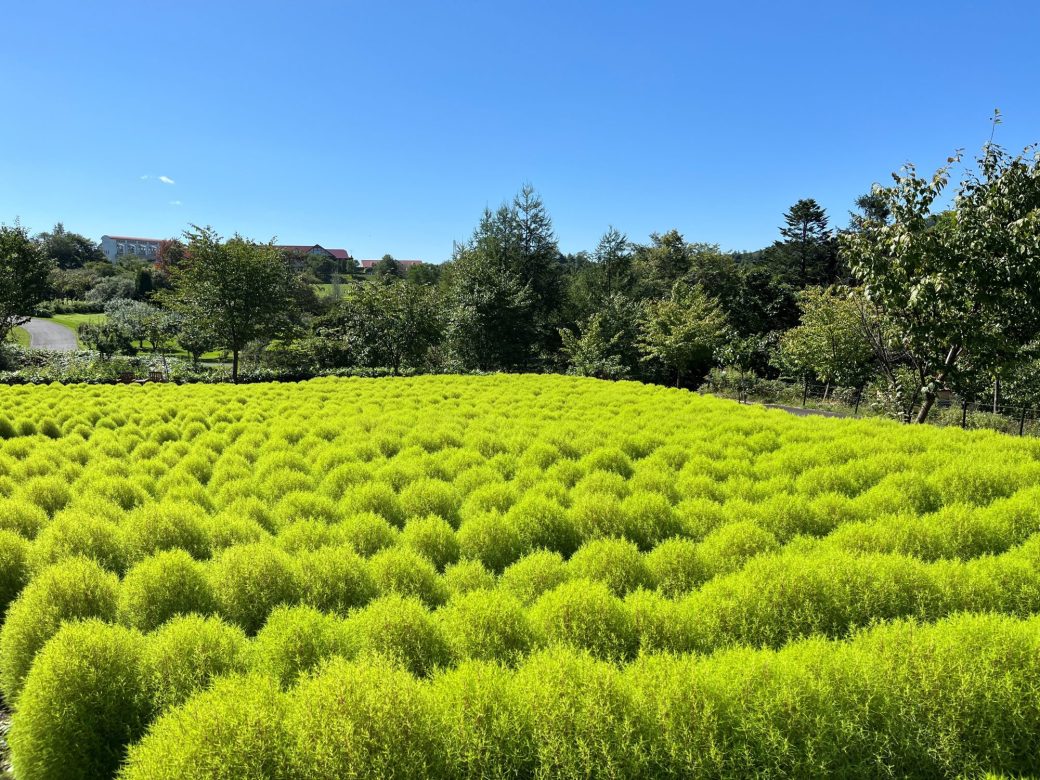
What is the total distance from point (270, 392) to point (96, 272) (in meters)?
91.0

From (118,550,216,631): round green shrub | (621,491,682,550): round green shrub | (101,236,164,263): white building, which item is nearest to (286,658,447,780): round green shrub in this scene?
(118,550,216,631): round green shrub

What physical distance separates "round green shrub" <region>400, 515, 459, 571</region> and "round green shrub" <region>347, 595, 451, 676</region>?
5.06 ft

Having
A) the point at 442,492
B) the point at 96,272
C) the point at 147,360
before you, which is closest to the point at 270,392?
the point at 442,492

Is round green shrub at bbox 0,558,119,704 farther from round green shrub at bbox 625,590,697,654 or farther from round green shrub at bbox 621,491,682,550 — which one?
round green shrub at bbox 621,491,682,550

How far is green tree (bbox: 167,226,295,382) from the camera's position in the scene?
85.4 feet

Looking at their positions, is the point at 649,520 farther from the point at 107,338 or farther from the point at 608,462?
the point at 107,338

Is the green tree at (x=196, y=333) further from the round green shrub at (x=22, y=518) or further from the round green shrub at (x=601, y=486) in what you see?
the round green shrub at (x=601, y=486)

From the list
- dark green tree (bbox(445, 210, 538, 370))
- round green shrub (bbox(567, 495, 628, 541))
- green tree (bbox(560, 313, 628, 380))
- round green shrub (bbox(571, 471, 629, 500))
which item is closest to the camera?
round green shrub (bbox(567, 495, 628, 541))

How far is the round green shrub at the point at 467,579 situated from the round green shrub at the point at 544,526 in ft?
2.65

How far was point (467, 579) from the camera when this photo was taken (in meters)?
4.62

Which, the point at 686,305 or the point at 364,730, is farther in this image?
the point at 686,305

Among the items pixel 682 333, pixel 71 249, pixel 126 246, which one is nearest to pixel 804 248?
pixel 682 333

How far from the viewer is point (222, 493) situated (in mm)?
6949

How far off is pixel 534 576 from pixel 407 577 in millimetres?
1118
